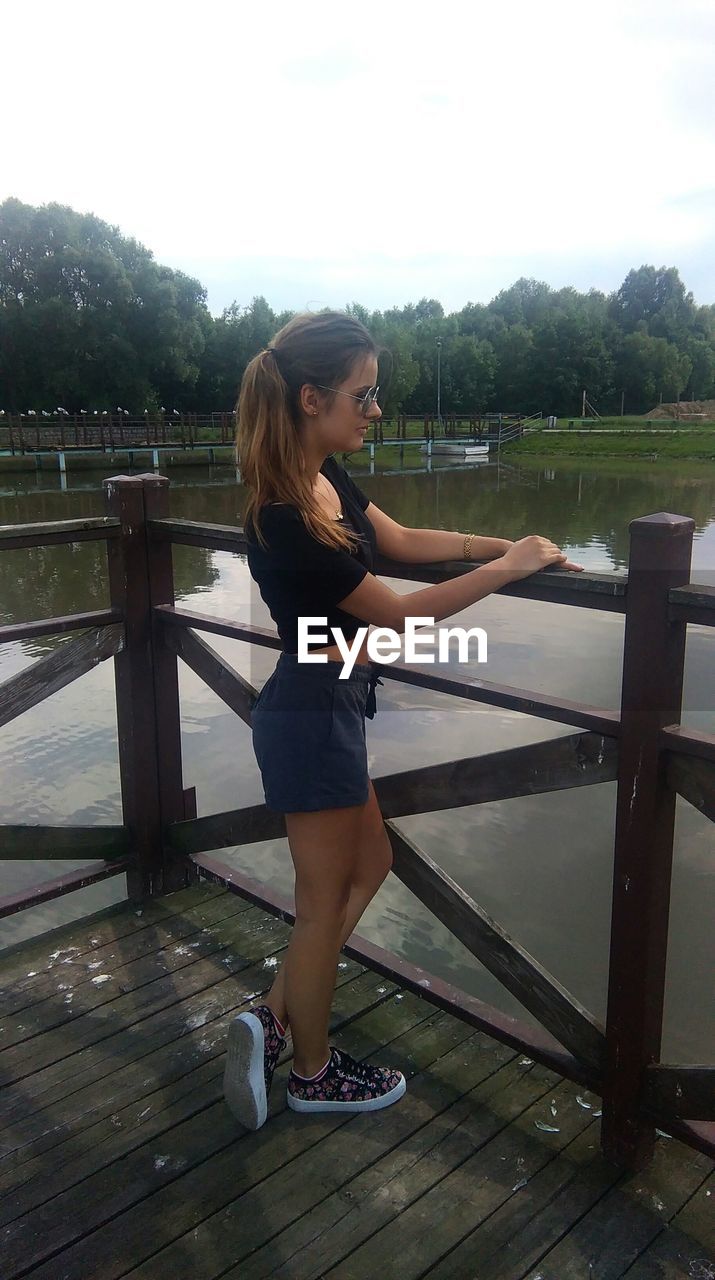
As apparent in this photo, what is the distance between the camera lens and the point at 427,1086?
2336mm

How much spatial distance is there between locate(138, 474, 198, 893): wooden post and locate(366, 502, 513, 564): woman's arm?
1093 millimetres

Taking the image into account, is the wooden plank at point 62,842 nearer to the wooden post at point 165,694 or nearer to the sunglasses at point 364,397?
the wooden post at point 165,694

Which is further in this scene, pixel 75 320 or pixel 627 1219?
pixel 75 320

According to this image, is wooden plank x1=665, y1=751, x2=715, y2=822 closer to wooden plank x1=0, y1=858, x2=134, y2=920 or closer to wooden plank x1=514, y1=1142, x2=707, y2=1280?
wooden plank x1=514, y1=1142, x2=707, y2=1280

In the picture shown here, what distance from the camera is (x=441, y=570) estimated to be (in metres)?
2.24

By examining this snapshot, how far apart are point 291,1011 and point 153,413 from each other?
47879 mm

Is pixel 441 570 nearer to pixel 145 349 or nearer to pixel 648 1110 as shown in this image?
pixel 648 1110

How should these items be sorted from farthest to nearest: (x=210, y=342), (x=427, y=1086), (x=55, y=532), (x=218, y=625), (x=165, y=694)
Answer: (x=210, y=342)
(x=165, y=694)
(x=218, y=625)
(x=55, y=532)
(x=427, y=1086)

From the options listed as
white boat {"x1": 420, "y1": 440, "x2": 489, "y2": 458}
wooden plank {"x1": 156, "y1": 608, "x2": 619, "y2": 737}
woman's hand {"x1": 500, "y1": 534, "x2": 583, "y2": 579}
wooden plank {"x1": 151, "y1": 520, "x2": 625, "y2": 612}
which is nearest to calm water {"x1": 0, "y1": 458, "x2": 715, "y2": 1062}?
wooden plank {"x1": 156, "y1": 608, "x2": 619, "y2": 737}

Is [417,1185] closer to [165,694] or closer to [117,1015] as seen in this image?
[117,1015]

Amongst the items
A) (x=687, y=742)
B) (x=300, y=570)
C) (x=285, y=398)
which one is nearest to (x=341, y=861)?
(x=300, y=570)

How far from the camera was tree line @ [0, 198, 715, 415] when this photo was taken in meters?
44.4

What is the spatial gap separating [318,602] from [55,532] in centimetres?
126

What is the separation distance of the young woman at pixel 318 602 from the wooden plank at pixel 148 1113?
0.58 ft
